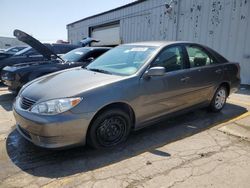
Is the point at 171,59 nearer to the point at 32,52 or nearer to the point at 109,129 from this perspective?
the point at 109,129

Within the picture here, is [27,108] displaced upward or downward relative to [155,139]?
upward

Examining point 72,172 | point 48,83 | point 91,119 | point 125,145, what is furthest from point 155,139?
point 48,83

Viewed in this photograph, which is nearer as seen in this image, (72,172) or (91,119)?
(72,172)

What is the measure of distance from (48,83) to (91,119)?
1.01m

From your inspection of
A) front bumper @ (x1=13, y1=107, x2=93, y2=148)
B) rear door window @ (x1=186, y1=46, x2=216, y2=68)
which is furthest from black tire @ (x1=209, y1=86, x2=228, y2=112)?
front bumper @ (x1=13, y1=107, x2=93, y2=148)

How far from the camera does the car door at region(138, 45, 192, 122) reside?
3826 mm

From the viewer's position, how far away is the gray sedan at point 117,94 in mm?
3123

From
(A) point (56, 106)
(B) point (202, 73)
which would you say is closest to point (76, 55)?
(B) point (202, 73)

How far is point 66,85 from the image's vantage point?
3.51m

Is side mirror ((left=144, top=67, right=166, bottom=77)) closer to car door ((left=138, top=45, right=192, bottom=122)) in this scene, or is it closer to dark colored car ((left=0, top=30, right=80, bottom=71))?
car door ((left=138, top=45, right=192, bottom=122))

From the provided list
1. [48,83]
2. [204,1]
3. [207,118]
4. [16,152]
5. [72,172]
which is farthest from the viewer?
[204,1]

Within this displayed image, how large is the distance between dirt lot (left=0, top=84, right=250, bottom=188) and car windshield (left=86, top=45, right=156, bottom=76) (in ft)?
3.66

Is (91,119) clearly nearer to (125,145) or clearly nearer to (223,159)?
(125,145)

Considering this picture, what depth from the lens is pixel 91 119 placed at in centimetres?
324
